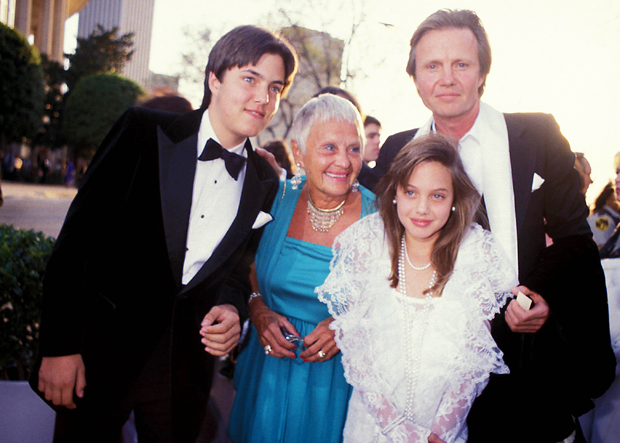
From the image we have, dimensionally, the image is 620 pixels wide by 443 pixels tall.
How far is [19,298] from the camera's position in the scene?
9.58 feet

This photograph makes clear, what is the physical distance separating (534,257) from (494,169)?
45cm

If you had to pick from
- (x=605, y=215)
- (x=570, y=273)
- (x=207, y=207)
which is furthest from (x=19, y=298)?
(x=605, y=215)

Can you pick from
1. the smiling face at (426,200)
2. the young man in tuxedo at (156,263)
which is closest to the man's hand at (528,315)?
the smiling face at (426,200)

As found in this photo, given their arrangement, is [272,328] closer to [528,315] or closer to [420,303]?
[420,303]

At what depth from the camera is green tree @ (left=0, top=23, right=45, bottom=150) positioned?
17.8 meters

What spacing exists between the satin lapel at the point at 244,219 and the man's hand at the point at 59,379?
0.49 metres

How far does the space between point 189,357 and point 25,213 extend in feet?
46.6

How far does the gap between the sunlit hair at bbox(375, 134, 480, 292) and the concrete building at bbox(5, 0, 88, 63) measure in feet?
105

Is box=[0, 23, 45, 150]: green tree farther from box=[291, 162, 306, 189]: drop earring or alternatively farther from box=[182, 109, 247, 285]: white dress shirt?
box=[182, 109, 247, 285]: white dress shirt

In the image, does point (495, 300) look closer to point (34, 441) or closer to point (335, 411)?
point (335, 411)

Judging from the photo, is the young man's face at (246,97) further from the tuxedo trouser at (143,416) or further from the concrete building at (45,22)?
the concrete building at (45,22)

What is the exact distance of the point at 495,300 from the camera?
184 cm

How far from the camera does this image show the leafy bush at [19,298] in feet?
9.43

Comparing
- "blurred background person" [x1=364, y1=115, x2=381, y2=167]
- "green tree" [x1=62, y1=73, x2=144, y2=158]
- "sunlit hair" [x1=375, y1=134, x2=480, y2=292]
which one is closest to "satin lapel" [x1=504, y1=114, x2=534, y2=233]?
"sunlit hair" [x1=375, y1=134, x2=480, y2=292]
